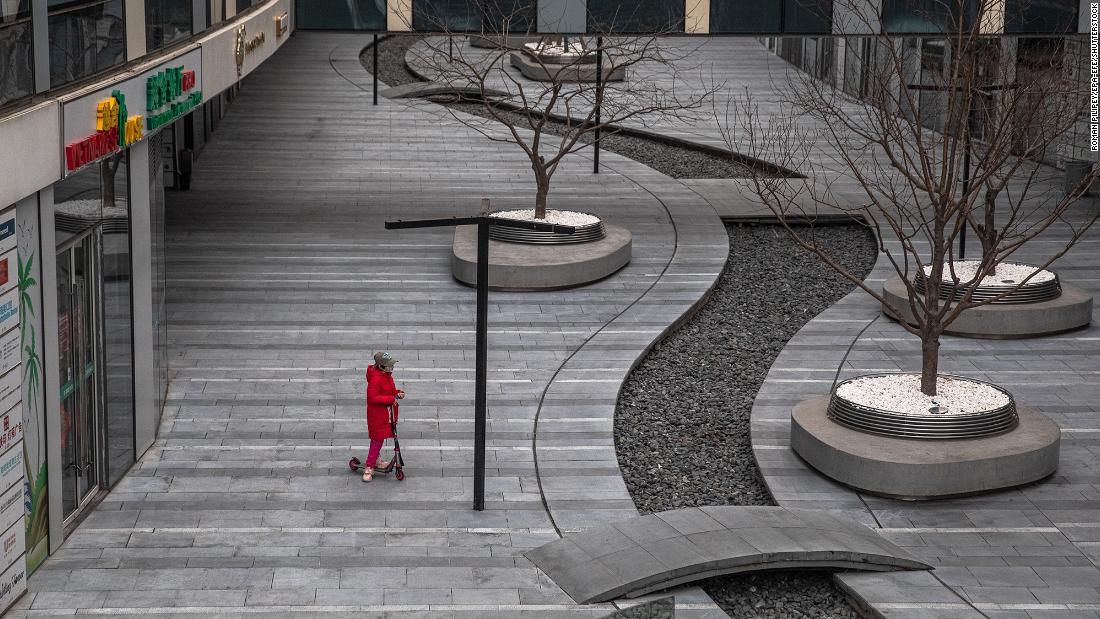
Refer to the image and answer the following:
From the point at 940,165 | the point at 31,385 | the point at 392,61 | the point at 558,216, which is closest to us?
the point at 31,385

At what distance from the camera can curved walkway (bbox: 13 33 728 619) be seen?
12.4 m

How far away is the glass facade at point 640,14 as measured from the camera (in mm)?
24469

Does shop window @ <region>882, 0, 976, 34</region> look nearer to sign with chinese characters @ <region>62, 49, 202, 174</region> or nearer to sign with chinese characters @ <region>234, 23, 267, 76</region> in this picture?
sign with chinese characters @ <region>234, 23, 267, 76</region>

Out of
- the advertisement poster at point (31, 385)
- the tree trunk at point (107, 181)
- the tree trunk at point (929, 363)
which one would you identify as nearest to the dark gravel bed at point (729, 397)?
the tree trunk at point (929, 363)

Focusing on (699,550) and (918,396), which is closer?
(699,550)

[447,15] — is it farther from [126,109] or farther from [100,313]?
[100,313]

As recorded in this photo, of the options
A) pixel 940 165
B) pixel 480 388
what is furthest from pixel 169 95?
pixel 940 165

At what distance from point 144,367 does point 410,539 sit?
13.0ft

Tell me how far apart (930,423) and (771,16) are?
11687 mm

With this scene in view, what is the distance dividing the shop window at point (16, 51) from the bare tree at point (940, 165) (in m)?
7.49

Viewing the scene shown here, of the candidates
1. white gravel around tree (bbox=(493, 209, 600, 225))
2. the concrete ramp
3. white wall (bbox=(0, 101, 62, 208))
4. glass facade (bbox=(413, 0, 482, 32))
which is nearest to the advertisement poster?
white wall (bbox=(0, 101, 62, 208))

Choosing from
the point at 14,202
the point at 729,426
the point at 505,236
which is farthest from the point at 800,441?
the point at 505,236

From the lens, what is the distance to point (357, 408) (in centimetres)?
1727

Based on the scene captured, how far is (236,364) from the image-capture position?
744 inches
